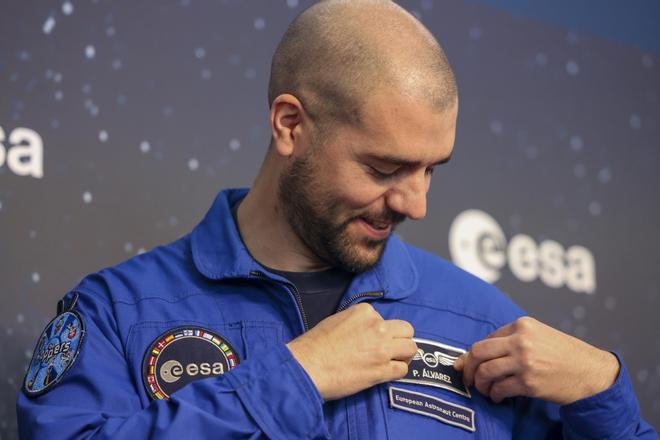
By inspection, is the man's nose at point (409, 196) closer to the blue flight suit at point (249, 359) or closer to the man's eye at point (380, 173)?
the man's eye at point (380, 173)

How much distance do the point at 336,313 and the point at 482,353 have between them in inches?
7.5

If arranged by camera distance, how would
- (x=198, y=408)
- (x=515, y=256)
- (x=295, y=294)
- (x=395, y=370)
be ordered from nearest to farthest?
(x=198, y=408) < (x=395, y=370) < (x=295, y=294) < (x=515, y=256)

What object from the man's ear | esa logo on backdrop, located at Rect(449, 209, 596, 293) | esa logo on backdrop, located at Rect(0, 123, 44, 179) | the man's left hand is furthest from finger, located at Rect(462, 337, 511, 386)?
esa logo on backdrop, located at Rect(0, 123, 44, 179)

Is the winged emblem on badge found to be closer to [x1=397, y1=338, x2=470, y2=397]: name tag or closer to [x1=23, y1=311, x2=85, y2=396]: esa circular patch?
[x1=397, y1=338, x2=470, y2=397]: name tag

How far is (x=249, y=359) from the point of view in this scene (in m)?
1.23

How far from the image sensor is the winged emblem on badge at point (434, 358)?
1.39m

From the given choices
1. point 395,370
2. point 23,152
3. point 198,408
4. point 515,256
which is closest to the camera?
point 198,408

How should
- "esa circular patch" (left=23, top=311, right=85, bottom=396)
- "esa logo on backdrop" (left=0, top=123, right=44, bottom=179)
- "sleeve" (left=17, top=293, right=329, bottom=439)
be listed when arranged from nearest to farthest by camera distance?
"sleeve" (left=17, top=293, right=329, bottom=439), "esa circular patch" (left=23, top=311, right=85, bottom=396), "esa logo on backdrop" (left=0, top=123, right=44, bottom=179)

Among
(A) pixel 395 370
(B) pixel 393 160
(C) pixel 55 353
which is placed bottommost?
(C) pixel 55 353

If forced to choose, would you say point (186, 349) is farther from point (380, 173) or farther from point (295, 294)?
point (380, 173)

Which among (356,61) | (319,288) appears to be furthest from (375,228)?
(356,61)

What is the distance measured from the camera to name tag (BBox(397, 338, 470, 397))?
138 cm

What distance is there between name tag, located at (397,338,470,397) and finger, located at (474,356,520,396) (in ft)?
0.10

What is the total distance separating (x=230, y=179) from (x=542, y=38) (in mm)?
738
